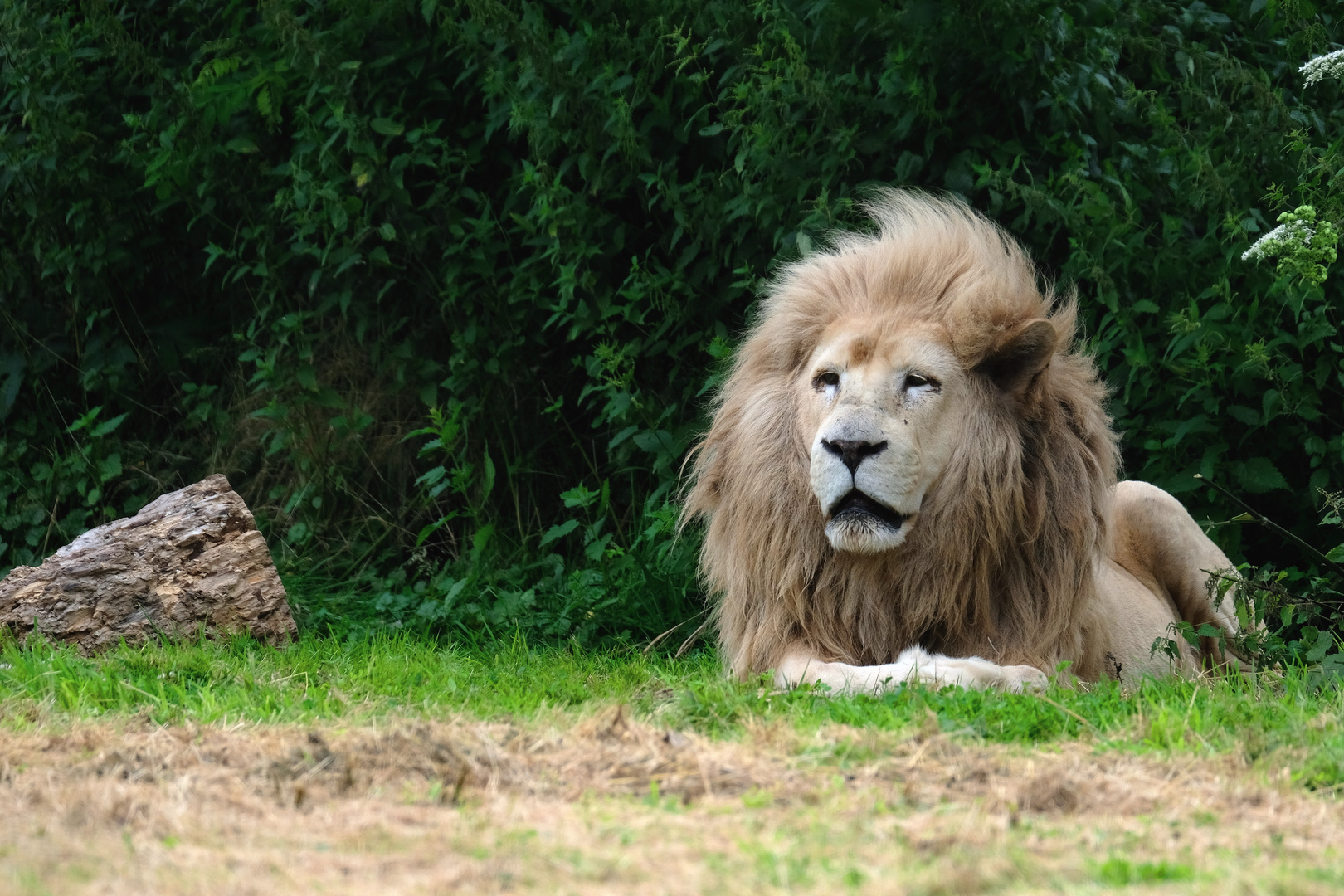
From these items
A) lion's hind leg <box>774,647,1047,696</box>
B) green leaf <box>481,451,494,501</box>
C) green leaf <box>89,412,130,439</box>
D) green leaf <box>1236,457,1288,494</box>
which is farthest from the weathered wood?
green leaf <box>1236,457,1288,494</box>

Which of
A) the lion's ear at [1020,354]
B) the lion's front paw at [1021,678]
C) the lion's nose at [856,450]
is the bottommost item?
the lion's front paw at [1021,678]

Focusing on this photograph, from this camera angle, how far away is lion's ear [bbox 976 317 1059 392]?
4402mm

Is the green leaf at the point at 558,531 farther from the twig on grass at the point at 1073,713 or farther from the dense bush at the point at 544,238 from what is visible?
the twig on grass at the point at 1073,713

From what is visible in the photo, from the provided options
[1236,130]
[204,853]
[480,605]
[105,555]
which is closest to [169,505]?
[105,555]

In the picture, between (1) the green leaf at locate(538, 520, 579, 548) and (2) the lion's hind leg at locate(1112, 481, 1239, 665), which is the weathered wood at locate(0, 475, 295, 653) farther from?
(2) the lion's hind leg at locate(1112, 481, 1239, 665)

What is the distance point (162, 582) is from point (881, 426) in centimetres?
280

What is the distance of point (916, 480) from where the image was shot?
4273 mm

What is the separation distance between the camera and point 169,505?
5.71m

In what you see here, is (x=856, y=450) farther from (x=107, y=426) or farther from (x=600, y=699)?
(x=107, y=426)

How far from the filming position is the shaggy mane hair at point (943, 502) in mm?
4387

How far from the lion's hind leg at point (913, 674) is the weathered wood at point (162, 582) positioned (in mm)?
2246

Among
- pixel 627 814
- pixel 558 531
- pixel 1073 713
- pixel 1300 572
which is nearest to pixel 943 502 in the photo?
pixel 1073 713

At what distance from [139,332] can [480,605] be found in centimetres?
283

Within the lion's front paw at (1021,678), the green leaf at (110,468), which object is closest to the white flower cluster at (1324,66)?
the lion's front paw at (1021,678)
